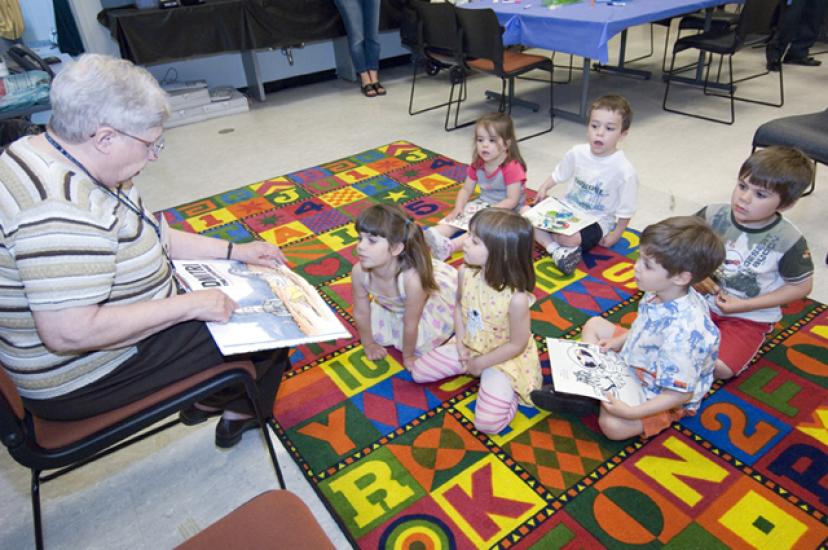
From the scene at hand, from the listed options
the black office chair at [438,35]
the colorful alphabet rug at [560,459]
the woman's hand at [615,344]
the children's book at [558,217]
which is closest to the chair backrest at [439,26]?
the black office chair at [438,35]

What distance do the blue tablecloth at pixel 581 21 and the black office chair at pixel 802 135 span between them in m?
1.21

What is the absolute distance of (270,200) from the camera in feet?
11.4

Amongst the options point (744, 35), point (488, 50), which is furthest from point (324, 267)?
point (744, 35)

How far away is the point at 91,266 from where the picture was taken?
1.09 m

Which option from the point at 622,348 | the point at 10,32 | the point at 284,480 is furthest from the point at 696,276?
the point at 10,32

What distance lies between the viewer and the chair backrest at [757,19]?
3.80m

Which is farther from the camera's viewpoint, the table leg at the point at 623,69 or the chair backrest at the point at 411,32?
the table leg at the point at 623,69

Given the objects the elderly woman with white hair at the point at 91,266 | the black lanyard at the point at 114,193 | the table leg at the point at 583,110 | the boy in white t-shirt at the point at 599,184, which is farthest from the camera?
the table leg at the point at 583,110

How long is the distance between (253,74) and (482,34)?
2.72m

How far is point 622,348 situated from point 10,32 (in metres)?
5.02

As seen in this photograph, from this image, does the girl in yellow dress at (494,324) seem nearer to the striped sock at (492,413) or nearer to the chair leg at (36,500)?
the striped sock at (492,413)

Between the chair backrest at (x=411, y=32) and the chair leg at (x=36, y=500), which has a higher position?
the chair backrest at (x=411, y=32)

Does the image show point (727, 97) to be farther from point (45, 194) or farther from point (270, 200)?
point (45, 194)

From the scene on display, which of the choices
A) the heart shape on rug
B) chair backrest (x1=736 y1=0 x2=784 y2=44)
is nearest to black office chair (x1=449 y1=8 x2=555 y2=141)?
chair backrest (x1=736 y1=0 x2=784 y2=44)
